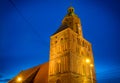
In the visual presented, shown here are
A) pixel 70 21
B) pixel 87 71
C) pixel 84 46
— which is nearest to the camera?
pixel 87 71

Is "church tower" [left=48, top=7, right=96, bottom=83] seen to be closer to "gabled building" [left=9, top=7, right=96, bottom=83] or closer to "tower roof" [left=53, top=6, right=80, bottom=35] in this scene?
"gabled building" [left=9, top=7, right=96, bottom=83]

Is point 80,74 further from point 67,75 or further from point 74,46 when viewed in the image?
point 74,46

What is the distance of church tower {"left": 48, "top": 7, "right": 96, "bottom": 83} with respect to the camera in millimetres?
26625

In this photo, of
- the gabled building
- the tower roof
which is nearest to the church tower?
the gabled building

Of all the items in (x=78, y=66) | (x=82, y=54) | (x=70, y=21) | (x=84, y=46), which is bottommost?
(x=78, y=66)

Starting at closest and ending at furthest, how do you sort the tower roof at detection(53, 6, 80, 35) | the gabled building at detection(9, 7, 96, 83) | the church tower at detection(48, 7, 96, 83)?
the church tower at detection(48, 7, 96, 83)
the gabled building at detection(9, 7, 96, 83)
the tower roof at detection(53, 6, 80, 35)

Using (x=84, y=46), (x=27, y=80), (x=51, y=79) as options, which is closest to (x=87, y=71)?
(x=84, y=46)

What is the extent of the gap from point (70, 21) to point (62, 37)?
599 cm

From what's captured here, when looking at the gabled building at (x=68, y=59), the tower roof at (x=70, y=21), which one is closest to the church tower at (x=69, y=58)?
the gabled building at (x=68, y=59)

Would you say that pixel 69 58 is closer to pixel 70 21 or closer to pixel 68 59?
pixel 68 59

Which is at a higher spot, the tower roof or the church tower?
the tower roof

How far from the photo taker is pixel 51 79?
2889 centimetres

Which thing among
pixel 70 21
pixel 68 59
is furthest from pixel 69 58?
pixel 70 21

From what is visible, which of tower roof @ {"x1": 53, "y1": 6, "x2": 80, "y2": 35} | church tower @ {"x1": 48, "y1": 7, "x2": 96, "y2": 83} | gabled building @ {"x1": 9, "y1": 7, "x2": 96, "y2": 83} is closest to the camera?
church tower @ {"x1": 48, "y1": 7, "x2": 96, "y2": 83}
